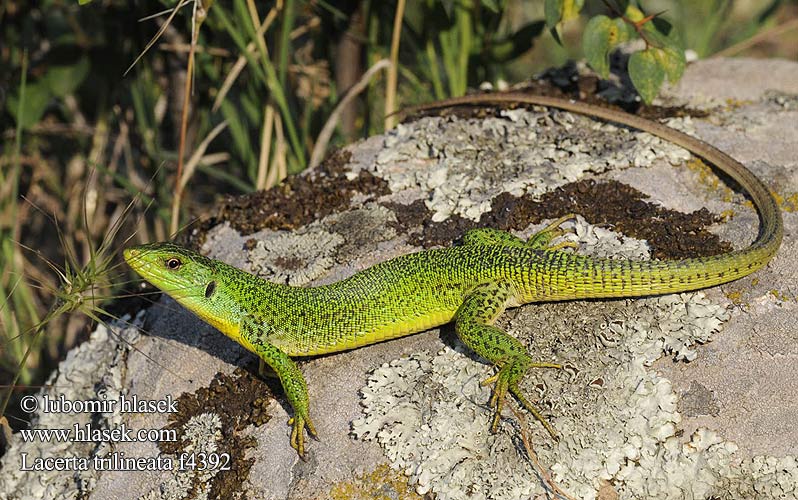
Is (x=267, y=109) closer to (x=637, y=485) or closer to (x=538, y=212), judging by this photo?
(x=538, y=212)

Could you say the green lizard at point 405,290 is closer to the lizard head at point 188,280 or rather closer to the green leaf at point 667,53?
the lizard head at point 188,280

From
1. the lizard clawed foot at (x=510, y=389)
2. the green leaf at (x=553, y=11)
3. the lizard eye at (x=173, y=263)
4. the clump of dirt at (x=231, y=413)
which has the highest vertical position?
the green leaf at (x=553, y=11)

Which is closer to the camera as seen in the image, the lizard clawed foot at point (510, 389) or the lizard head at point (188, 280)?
the lizard clawed foot at point (510, 389)

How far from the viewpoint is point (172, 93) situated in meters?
7.62

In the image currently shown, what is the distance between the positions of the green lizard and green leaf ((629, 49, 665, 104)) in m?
1.25

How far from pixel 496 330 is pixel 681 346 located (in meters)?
1.02

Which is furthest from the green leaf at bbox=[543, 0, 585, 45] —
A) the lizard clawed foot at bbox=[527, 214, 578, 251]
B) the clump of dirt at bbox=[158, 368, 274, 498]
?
the clump of dirt at bbox=[158, 368, 274, 498]

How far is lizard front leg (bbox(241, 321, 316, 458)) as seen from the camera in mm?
4180

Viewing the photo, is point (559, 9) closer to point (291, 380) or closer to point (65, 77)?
point (291, 380)

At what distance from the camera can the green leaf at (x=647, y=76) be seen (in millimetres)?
5480

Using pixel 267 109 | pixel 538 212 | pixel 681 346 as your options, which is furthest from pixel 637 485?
pixel 267 109

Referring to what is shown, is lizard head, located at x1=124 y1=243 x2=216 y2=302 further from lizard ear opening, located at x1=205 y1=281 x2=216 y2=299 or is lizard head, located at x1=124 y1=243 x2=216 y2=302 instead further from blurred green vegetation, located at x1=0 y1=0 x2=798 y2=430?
blurred green vegetation, located at x1=0 y1=0 x2=798 y2=430

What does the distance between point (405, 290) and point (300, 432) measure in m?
1.02

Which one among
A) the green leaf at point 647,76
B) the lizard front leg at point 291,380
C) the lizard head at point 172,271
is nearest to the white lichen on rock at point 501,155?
the green leaf at point 647,76
